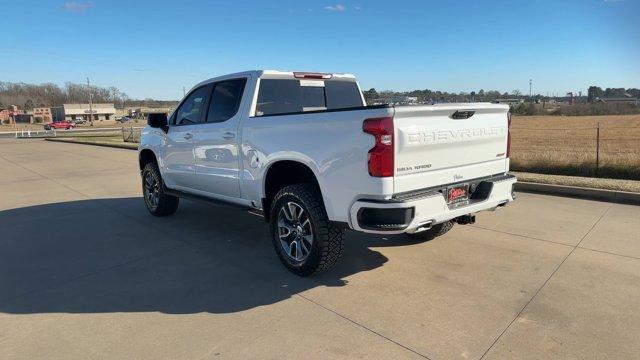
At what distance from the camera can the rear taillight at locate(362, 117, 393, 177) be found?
3553 mm

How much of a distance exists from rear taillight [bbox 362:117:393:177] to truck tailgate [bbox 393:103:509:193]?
6 centimetres

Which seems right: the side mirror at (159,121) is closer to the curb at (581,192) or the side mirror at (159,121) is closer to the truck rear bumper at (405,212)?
the truck rear bumper at (405,212)

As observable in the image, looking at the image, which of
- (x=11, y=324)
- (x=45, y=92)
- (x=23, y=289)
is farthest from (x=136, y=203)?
(x=45, y=92)

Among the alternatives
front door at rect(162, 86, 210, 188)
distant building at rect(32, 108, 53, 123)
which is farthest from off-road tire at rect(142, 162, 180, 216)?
distant building at rect(32, 108, 53, 123)

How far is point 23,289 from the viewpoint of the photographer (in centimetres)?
434

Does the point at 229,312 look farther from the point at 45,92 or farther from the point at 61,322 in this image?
the point at 45,92

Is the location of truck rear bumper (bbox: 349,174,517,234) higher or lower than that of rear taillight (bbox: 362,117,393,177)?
lower

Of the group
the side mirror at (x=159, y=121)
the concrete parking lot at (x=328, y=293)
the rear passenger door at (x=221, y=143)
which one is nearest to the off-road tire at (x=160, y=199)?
the concrete parking lot at (x=328, y=293)

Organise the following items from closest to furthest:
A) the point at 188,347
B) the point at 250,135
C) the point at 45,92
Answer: the point at 188,347 < the point at 250,135 < the point at 45,92

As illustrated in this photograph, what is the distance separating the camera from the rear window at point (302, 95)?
530cm

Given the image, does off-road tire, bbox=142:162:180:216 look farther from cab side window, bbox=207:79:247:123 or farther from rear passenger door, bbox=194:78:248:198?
cab side window, bbox=207:79:247:123

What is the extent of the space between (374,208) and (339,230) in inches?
29.6

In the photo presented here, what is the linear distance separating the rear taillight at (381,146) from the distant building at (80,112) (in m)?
137

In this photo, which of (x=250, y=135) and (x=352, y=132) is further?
(x=250, y=135)
